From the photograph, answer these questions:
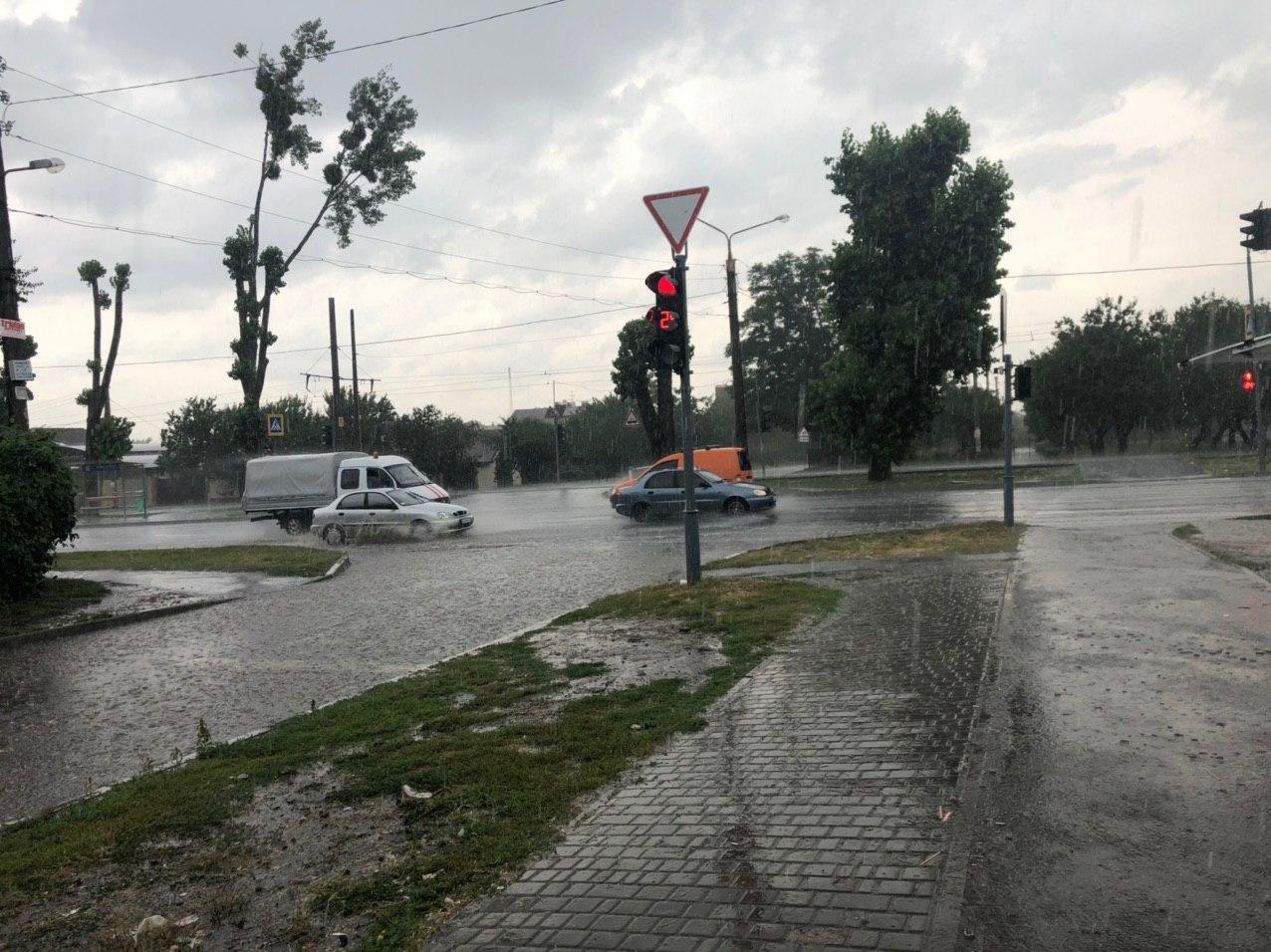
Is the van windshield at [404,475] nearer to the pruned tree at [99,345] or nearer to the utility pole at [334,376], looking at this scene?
the utility pole at [334,376]

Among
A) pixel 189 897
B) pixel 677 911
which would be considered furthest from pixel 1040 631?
pixel 189 897

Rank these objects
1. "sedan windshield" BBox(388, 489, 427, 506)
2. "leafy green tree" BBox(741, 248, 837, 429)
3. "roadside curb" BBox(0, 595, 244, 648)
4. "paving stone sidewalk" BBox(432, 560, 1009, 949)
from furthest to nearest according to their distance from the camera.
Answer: "leafy green tree" BBox(741, 248, 837, 429) < "sedan windshield" BBox(388, 489, 427, 506) < "roadside curb" BBox(0, 595, 244, 648) < "paving stone sidewalk" BBox(432, 560, 1009, 949)

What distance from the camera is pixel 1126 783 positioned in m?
5.06

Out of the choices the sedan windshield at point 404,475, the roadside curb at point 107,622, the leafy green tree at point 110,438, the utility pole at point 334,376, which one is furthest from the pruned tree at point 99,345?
the roadside curb at point 107,622

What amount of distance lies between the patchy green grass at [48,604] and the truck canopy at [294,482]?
16493 mm

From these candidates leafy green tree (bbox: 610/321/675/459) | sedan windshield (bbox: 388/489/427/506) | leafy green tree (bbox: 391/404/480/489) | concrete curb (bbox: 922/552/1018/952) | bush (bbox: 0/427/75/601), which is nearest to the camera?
concrete curb (bbox: 922/552/1018/952)

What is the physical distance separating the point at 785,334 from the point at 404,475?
193ft

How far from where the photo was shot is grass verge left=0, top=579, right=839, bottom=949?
13.9 ft

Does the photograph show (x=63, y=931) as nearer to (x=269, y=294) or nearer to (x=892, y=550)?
(x=892, y=550)

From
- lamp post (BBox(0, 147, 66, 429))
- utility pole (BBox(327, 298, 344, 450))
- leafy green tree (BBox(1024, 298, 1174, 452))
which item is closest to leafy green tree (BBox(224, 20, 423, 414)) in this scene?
utility pole (BBox(327, 298, 344, 450))

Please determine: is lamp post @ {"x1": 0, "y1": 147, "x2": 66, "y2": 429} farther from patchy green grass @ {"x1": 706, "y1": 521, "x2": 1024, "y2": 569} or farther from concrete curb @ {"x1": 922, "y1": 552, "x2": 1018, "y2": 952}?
concrete curb @ {"x1": 922, "y1": 552, "x2": 1018, "y2": 952}

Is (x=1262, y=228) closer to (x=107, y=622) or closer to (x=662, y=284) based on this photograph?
(x=662, y=284)

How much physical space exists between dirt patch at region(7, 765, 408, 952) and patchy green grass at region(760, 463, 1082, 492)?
104 feet

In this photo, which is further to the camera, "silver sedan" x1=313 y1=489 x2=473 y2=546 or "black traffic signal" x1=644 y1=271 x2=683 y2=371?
"silver sedan" x1=313 y1=489 x2=473 y2=546
